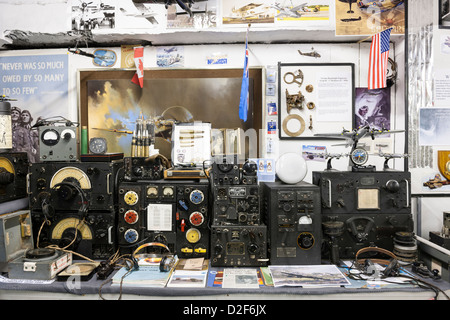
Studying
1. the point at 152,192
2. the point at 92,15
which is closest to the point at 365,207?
the point at 152,192

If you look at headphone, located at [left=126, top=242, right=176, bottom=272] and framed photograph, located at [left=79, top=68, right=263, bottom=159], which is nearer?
headphone, located at [left=126, top=242, right=176, bottom=272]

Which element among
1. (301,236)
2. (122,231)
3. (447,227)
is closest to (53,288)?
(122,231)

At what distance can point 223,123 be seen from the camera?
11.5ft

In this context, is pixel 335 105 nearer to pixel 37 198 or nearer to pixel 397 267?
pixel 397 267

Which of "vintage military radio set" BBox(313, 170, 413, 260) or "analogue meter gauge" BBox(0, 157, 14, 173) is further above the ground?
"analogue meter gauge" BBox(0, 157, 14, 173)

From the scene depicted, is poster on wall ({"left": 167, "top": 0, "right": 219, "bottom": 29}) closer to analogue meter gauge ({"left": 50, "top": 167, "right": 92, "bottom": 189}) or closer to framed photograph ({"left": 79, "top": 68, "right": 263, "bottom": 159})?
framed photograph ({"left": 79, "top": 68, "right": 263, "bottom": 159})

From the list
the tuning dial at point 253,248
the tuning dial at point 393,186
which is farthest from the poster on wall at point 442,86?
the tuning dial at point 253,248

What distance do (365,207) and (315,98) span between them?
141 centimetres

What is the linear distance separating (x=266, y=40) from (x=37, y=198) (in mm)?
2927

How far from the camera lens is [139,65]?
3504 mm

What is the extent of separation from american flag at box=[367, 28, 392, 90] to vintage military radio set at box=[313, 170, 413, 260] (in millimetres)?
1075

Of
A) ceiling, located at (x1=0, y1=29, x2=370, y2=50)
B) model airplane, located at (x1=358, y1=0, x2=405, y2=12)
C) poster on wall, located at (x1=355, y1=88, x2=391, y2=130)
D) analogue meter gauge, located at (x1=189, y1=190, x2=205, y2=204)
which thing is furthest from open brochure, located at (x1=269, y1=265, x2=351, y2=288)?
model airplane, located at (x1=358, y1=0, x2=405, y2=12)

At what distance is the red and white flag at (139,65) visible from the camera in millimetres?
3498

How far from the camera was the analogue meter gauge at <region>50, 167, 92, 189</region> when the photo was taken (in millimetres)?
2719
